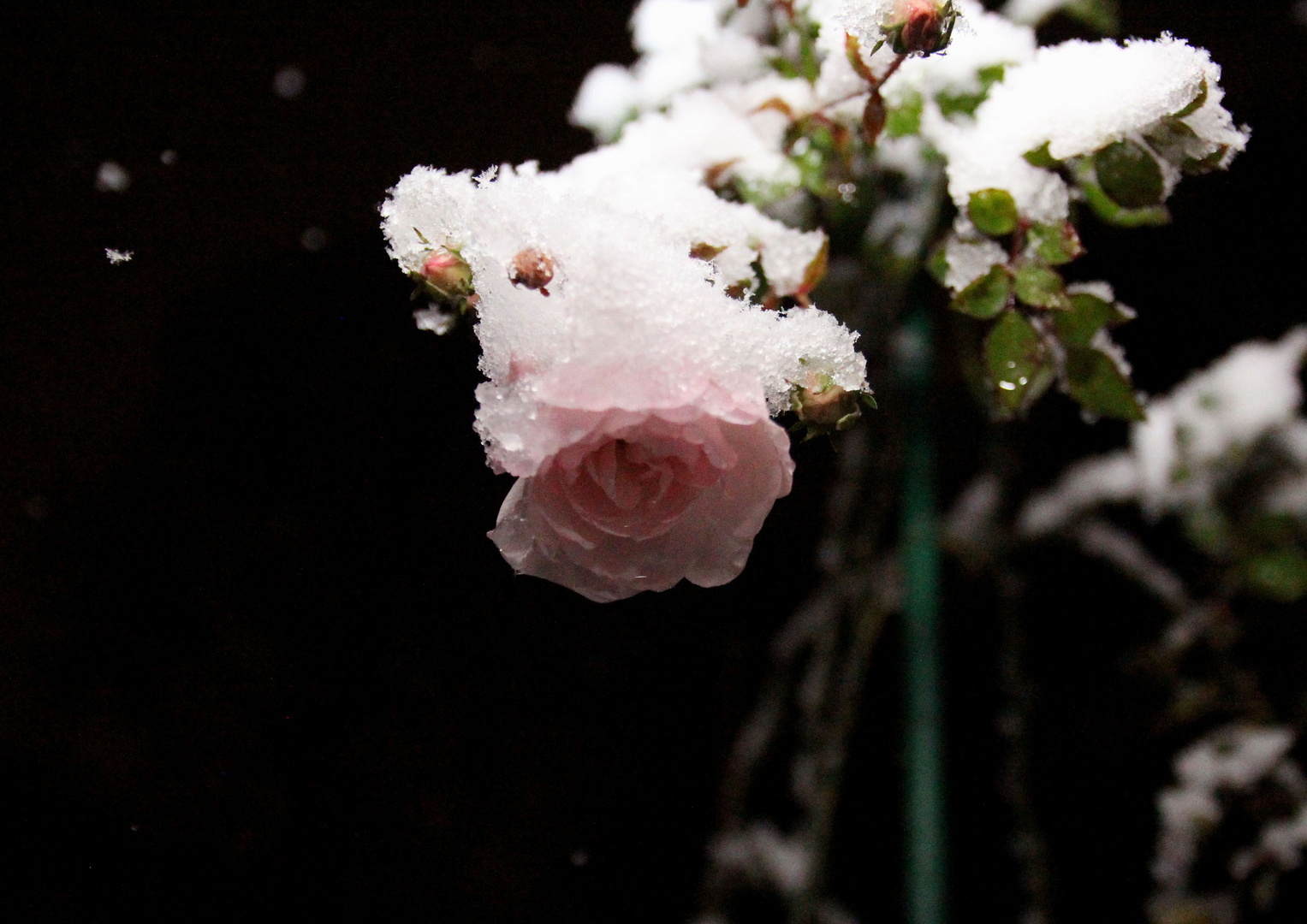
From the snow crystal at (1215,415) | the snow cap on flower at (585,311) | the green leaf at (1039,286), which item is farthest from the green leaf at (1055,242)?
the snow crystal at (1215,415)

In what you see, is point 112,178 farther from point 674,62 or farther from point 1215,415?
point 1215,415

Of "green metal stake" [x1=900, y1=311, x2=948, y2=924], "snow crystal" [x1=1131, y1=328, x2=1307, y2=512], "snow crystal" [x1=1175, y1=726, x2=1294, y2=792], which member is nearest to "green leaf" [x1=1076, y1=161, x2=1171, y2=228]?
"green metal stake" [x1=900, y1=311, x2=948, y2=924]

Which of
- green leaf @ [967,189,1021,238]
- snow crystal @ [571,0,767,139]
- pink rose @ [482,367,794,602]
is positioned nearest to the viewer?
pink rose @ [482,367,794,602]

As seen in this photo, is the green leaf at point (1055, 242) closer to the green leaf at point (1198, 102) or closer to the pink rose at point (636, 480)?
the green leaf at point (1198, 102)

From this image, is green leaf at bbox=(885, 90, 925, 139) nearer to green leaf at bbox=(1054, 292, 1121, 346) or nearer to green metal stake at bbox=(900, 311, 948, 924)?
green leaf at bbox=(1054, 292, 1121, 346)

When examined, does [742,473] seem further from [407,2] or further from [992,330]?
[407,2]

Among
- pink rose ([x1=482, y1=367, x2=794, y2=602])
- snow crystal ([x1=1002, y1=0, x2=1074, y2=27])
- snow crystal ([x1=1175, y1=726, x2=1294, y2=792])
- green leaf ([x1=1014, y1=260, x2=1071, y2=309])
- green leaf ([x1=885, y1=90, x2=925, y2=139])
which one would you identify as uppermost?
snow crystal ([x1=1002, y1=0, x2=1074, y2=27])

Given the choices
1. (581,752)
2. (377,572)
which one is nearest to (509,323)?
(377,572)
